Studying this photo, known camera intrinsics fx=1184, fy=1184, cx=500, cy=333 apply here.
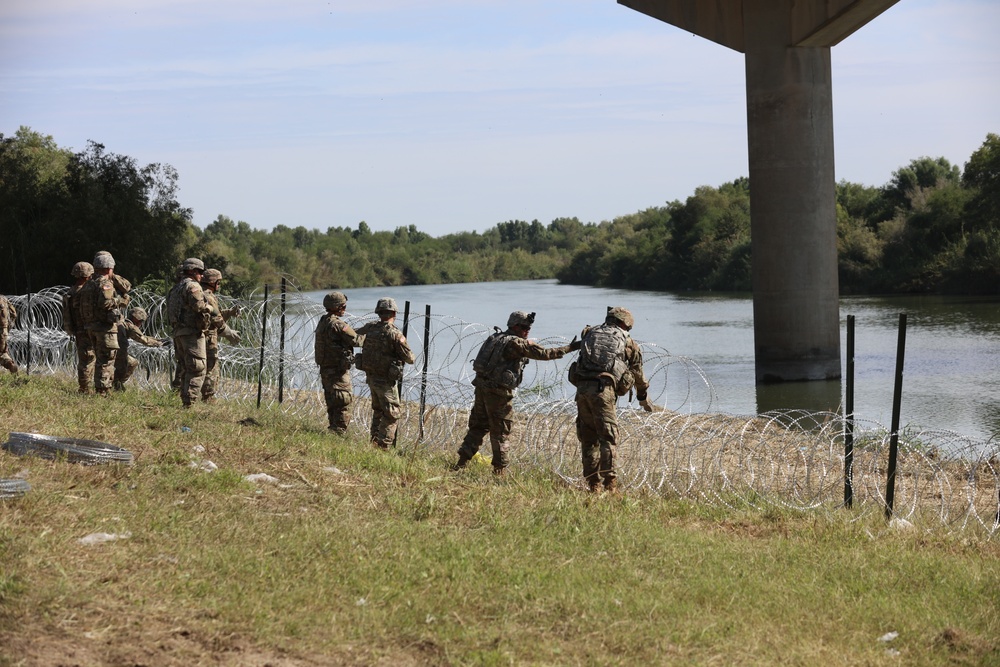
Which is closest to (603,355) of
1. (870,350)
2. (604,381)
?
(604,381)

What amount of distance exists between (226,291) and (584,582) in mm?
28457

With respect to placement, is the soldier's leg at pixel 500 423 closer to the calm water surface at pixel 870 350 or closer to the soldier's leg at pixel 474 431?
the soldier's leg at pixel 474 431

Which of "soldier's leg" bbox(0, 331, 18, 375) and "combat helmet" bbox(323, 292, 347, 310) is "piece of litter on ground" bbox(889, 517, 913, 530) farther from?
"soldier's leg" bbox(0, 331, 18, 375)

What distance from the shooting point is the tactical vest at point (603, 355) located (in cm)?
961

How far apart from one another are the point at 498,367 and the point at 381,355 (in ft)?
4.75

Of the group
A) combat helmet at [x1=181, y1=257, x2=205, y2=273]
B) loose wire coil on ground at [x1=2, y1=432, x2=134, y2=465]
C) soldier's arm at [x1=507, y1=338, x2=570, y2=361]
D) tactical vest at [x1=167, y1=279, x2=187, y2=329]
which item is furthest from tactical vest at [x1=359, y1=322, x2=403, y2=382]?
loose wire coil on ground at [x1=2, y1=432, x2=134, y2=465]

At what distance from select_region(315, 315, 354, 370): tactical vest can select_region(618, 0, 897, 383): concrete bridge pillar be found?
1552cm

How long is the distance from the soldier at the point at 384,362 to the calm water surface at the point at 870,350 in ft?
6.24

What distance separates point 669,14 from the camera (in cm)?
2603

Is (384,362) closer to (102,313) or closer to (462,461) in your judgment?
(462,461)

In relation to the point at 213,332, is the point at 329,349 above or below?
below

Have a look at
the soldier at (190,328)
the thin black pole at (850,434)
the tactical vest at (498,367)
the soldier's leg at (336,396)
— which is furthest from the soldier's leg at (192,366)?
the thin black pole at (850,434)

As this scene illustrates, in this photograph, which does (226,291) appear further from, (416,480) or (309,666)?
(309,666)

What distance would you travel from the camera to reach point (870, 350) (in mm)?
31250
